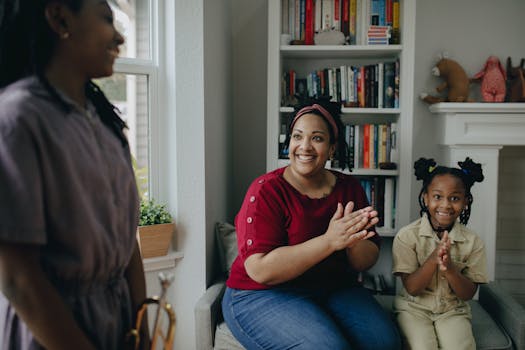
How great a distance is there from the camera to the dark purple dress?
2.20 feet

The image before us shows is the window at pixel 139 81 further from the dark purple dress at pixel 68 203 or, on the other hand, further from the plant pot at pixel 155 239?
the dark purple dress at pixel 68 203

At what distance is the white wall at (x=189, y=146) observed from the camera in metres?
2.16

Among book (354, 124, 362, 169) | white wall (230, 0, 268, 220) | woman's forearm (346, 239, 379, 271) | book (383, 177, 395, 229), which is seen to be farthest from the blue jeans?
white wall (230, 0, 268, 220)

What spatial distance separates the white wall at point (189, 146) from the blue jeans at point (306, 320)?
341 millimetres

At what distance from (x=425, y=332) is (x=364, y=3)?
65.6 inches

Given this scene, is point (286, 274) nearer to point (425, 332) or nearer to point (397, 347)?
point (397, 347)

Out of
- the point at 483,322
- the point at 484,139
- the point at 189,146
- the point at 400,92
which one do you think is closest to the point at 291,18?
the point at 400,92

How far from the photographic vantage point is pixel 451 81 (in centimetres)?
262

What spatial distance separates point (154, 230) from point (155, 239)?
0.14ft

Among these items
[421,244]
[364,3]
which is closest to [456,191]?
[421,244]

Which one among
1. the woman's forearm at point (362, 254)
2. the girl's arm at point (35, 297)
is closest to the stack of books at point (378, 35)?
the woman's forearm at point (362, 254)

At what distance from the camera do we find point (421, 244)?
2039mm

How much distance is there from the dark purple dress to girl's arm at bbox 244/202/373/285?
2.96 feet

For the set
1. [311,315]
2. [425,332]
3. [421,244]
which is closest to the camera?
[311,315]
